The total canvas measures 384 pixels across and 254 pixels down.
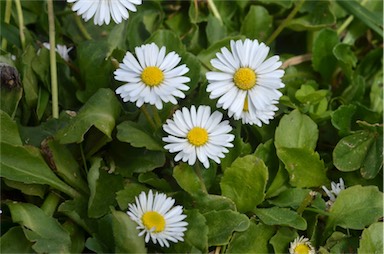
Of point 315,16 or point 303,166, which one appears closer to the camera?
point 303,166

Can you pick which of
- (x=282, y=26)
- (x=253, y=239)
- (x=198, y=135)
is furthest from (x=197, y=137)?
(x=282, y=26)

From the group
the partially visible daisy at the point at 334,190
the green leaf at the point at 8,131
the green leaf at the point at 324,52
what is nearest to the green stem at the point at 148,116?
the green leaf at the point at 8,131

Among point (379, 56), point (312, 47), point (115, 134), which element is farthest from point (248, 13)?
point (115, 134)

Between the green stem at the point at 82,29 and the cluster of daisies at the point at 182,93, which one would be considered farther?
the green stem at the point at 82,29

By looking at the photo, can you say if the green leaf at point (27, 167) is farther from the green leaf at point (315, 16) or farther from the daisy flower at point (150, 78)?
the green leaf at point (315, 16)

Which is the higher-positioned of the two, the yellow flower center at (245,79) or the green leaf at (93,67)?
the green leaf at (93,67)

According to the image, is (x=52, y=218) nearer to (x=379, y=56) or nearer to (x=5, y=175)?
(x=5, y=175)

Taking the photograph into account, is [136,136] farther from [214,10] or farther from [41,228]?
[214,10]
